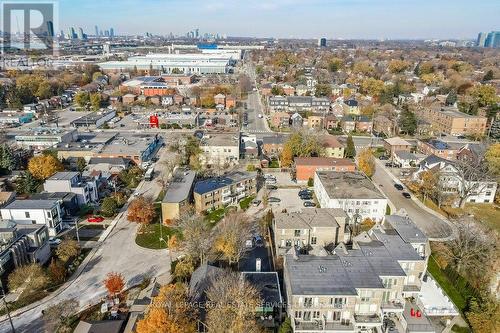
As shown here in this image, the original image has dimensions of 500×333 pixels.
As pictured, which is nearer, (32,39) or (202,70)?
(202,70)

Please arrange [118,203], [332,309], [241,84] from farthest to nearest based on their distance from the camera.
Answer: [241,84], [118,203], [332,309]

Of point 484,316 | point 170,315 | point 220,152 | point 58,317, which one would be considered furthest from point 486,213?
point 58,317

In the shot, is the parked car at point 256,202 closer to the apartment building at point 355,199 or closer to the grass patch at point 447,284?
the apartment building at point 355,199

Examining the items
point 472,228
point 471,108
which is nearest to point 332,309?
point 472,228

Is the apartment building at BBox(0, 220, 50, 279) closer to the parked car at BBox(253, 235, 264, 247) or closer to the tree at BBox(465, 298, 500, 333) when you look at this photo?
the parked car at BBox(253, 235, 264, 247)

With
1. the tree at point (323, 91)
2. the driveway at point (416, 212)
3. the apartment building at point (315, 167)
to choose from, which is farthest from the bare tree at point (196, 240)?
the tree at point (323, 91)

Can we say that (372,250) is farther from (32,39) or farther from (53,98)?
(32,39)

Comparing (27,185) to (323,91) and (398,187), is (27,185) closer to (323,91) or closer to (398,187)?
(398,187)
